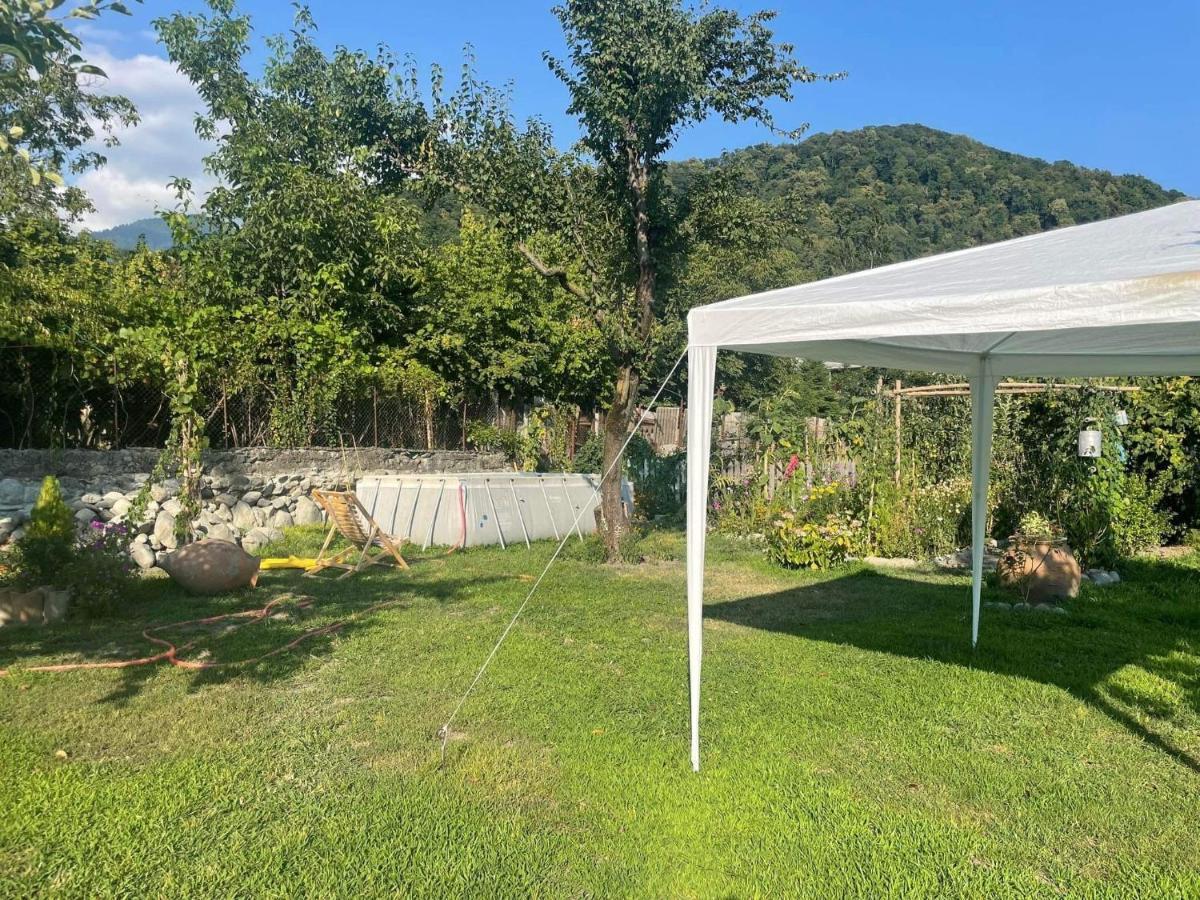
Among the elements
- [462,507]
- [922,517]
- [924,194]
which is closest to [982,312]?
[922,517]

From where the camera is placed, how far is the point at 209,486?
9984 millimetres

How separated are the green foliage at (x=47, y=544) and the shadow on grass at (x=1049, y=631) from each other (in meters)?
4.87

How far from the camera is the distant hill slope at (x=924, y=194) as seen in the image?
117 ft

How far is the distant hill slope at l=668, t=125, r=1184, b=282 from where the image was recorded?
117 feet

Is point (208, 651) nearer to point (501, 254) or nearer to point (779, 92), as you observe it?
point (779, 92)

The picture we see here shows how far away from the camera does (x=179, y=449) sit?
29.7 feet

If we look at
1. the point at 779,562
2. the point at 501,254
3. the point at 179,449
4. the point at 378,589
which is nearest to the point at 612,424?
the point at 779,562

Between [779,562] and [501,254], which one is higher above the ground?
[501,254]

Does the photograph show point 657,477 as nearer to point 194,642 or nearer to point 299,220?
A: point 299,220

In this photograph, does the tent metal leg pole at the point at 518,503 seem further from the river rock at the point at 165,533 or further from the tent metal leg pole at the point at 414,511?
the river rock at the point at 165,533

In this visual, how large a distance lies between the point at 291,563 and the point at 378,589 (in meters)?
1.55

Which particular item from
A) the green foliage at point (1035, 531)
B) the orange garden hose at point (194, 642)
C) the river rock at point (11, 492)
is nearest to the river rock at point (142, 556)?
the river rock at point (11, 492)

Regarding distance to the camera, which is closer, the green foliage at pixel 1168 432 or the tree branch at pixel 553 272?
the tree branch at pixel 553 272

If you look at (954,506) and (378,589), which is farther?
(954,506)
